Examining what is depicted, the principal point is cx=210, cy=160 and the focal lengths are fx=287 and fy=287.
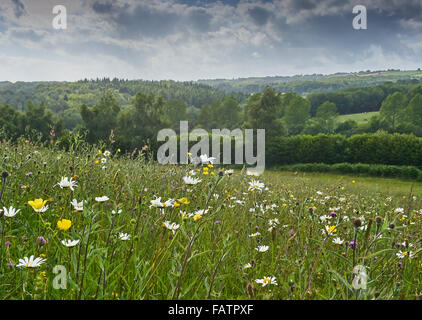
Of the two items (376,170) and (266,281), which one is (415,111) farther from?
(266,281)

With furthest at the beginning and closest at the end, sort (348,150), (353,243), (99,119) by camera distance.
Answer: (99,119) → (348,150) → (353,243)

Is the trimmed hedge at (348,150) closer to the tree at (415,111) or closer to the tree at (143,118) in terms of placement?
the tree at (143,118)

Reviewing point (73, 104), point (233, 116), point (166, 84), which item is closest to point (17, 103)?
point (73, 104)

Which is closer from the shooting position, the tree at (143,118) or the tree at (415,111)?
the tree at (143,118)

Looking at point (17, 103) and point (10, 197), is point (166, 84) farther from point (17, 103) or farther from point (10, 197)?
point (10, 197)

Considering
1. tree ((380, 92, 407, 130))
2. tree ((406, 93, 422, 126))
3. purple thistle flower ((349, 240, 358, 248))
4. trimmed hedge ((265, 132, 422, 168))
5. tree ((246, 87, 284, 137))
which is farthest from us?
tree ((380, 92, 407, 130))

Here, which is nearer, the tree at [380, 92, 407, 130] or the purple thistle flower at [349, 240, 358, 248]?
the purple thistle flower at [349, 240, 358, 248]

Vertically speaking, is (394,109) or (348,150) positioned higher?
(394,109)

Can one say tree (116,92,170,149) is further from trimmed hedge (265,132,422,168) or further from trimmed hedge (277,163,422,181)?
trimmed hedge (277,163,422,181)

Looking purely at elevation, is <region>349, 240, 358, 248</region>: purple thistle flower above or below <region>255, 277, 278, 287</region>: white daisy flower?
above

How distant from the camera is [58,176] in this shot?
3369mm

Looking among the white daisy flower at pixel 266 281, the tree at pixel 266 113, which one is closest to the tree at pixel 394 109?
the tree at pixel 266 113

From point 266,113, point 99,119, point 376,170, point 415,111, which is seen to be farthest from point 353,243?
point 415,111

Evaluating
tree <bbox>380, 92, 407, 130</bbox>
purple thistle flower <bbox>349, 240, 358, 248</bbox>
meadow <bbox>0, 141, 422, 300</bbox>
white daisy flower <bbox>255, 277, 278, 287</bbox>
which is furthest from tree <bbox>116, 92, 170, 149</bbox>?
white daisy flower <bbox>255, 277, 278, 287</bbox>
